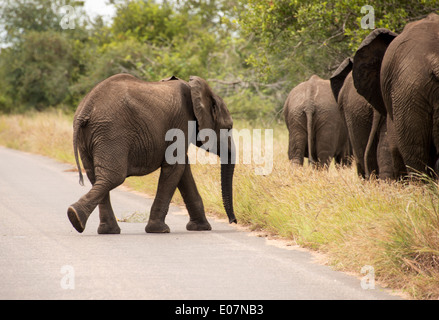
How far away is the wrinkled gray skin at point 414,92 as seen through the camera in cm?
849

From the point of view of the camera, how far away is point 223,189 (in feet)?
37.3

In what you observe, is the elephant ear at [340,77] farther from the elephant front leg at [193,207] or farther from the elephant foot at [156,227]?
the elephant foot at [156,227]

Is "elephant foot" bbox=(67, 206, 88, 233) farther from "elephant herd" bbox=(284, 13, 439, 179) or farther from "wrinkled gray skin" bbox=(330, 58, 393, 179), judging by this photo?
"wrinkled gray skin" bbox=(330, 58, 393, 179)

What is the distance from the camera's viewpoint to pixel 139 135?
424 inches

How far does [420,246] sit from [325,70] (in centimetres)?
1485

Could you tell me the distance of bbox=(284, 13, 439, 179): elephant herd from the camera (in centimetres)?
856

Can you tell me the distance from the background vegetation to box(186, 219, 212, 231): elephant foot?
25.7 inches

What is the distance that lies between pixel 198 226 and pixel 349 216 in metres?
2.78

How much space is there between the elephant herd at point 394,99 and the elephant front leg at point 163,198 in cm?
267

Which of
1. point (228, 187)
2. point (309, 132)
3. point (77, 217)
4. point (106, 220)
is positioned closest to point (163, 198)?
point (106, 220)

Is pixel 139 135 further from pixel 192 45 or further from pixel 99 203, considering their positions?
pixel 192 45

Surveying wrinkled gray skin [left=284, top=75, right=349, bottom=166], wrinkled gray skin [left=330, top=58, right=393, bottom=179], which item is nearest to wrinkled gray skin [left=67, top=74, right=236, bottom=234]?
wrinkled gray skin [left=330, top=58, right=393, bottom=179]

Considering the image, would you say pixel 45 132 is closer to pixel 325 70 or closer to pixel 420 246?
pixel 325 70

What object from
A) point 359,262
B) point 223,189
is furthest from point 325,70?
point 359,262
